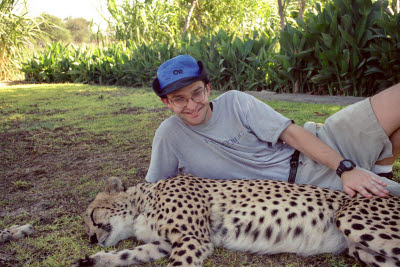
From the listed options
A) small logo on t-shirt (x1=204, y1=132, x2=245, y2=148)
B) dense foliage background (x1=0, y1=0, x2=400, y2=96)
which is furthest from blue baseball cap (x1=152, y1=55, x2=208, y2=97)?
dense foliage background (x1=0, y1=0, x2=400, y2=96)

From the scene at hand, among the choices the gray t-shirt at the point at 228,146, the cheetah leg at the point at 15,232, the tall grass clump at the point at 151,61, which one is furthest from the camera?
the tall grass clump at the point at 151,61

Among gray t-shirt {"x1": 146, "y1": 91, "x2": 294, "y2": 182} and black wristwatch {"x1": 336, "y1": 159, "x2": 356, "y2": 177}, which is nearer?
black wristwatch {"x1": 336, "y1": 159, "x2": 356, "y2": 177}

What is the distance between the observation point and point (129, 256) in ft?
6.77

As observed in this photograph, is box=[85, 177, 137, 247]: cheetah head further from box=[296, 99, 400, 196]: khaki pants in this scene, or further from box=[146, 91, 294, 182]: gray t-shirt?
box=[296, 99, 400, 196]: khaki pants

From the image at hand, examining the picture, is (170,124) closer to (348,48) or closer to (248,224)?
(248,224)

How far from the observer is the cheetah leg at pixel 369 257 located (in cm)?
182

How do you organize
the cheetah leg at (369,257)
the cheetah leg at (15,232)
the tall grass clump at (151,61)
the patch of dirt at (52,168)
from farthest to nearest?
the tall grass clump at (151,61) < the patch of dirt at (52,168) < the cheetah leg at (15,232) < the cheetah leg at (369,257)

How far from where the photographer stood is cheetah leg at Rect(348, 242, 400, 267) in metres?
1.82

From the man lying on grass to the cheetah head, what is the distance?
27cm

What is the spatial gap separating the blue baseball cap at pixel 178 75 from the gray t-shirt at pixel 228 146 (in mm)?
322

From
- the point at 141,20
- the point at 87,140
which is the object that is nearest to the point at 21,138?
the point at 87,140

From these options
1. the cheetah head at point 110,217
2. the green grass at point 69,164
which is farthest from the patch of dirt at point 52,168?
A: the cheetah head at point 110,217

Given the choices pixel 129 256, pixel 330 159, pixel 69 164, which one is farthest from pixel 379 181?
pixel 69 164

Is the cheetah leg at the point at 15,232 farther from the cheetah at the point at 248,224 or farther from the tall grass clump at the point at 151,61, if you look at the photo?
the tall grass clump at the point at 151,61
